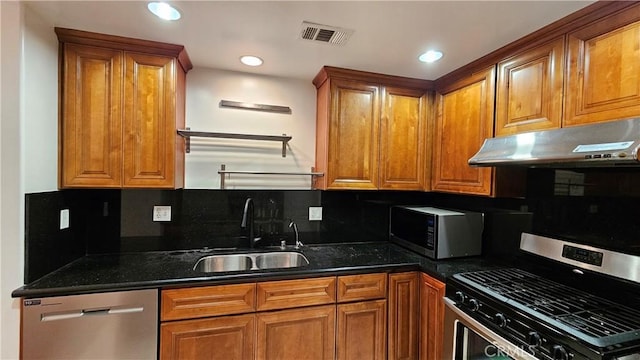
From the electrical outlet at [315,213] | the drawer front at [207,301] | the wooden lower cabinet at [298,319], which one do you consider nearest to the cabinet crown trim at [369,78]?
the electrical outlet at [315,213]

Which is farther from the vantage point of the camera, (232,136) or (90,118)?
(232,136)

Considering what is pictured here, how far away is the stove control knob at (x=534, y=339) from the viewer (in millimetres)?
1262

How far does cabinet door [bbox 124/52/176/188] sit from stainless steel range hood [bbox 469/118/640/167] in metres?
2.01

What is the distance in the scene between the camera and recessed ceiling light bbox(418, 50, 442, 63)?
197 centimetres

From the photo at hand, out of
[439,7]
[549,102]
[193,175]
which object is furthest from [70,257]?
[549,102]

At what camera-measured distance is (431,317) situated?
1.96m

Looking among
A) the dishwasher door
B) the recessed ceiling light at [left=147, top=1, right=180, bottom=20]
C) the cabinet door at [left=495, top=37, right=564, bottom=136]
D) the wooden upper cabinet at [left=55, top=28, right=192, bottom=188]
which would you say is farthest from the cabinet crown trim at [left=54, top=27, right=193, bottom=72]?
the cabinet door at [left=495, top=37, right=564, bottom=136]

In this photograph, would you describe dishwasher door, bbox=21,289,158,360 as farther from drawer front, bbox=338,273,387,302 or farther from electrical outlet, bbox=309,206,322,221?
electrical outlet, bbox=309,206,322,221

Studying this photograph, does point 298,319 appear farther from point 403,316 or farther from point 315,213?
point 315,213

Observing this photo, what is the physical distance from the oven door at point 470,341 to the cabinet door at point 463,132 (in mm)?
828

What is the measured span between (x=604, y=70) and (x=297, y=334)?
2.17 meters

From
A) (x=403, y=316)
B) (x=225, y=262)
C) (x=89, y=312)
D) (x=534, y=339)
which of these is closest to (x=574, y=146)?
(x=534, y=339)

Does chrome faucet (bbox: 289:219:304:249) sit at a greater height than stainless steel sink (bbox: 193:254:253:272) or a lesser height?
greater

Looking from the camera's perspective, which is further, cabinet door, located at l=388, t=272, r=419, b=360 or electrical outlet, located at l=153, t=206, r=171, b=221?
electrical outlet, located at l=153, t=206, r=171, b=221
